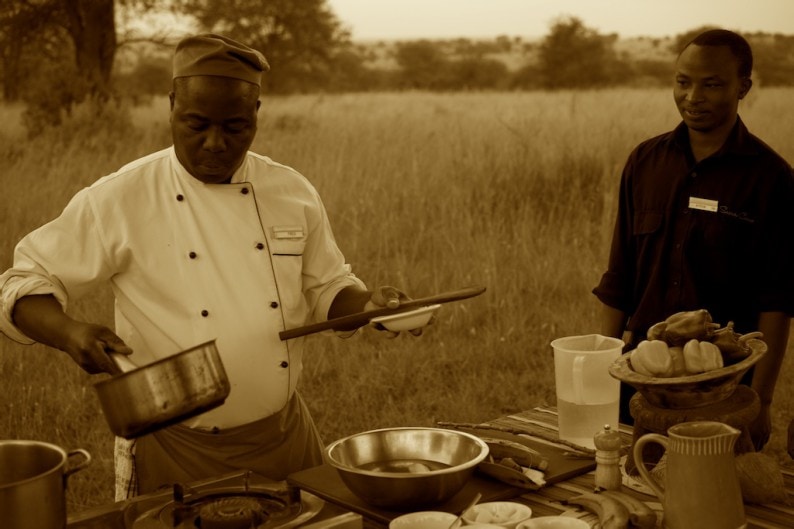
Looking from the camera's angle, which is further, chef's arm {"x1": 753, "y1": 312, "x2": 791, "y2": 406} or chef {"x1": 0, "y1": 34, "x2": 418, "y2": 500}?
chef's arm {"x1": 753, "y1": 312, "x2": 791, "y2": 406}

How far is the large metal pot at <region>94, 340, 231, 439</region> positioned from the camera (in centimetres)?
159

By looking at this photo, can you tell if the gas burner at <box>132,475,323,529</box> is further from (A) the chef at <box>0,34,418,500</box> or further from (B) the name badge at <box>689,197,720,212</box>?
(B) the name badge at <box>689,197,720,212</box>

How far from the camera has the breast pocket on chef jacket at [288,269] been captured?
235 cm

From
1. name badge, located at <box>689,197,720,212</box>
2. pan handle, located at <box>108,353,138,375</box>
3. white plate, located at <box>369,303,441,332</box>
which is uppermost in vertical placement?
name badge, located at <box>689,197,720,212</box>

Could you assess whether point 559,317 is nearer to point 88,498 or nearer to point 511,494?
point 88,498

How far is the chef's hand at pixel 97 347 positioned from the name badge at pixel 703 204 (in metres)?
1.75

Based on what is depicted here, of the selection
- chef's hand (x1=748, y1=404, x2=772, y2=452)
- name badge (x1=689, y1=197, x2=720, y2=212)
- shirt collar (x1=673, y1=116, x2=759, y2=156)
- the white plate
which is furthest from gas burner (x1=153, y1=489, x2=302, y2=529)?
shirt collar (x1=673, y1=116, x2=759, y2=156)

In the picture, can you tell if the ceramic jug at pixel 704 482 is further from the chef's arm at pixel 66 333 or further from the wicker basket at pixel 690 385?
the chef's arm at pixel 66 333

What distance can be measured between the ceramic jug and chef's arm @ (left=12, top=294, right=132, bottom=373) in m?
1.04

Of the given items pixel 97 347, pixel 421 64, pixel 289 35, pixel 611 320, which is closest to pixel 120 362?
pixel 97 347

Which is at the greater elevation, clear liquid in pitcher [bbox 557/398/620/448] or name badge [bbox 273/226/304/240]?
name badge [bbox 273/226/304/240]

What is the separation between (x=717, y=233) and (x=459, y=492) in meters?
1.30

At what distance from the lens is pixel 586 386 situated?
227 centimetres

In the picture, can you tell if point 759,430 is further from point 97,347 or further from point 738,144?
point 97,347
